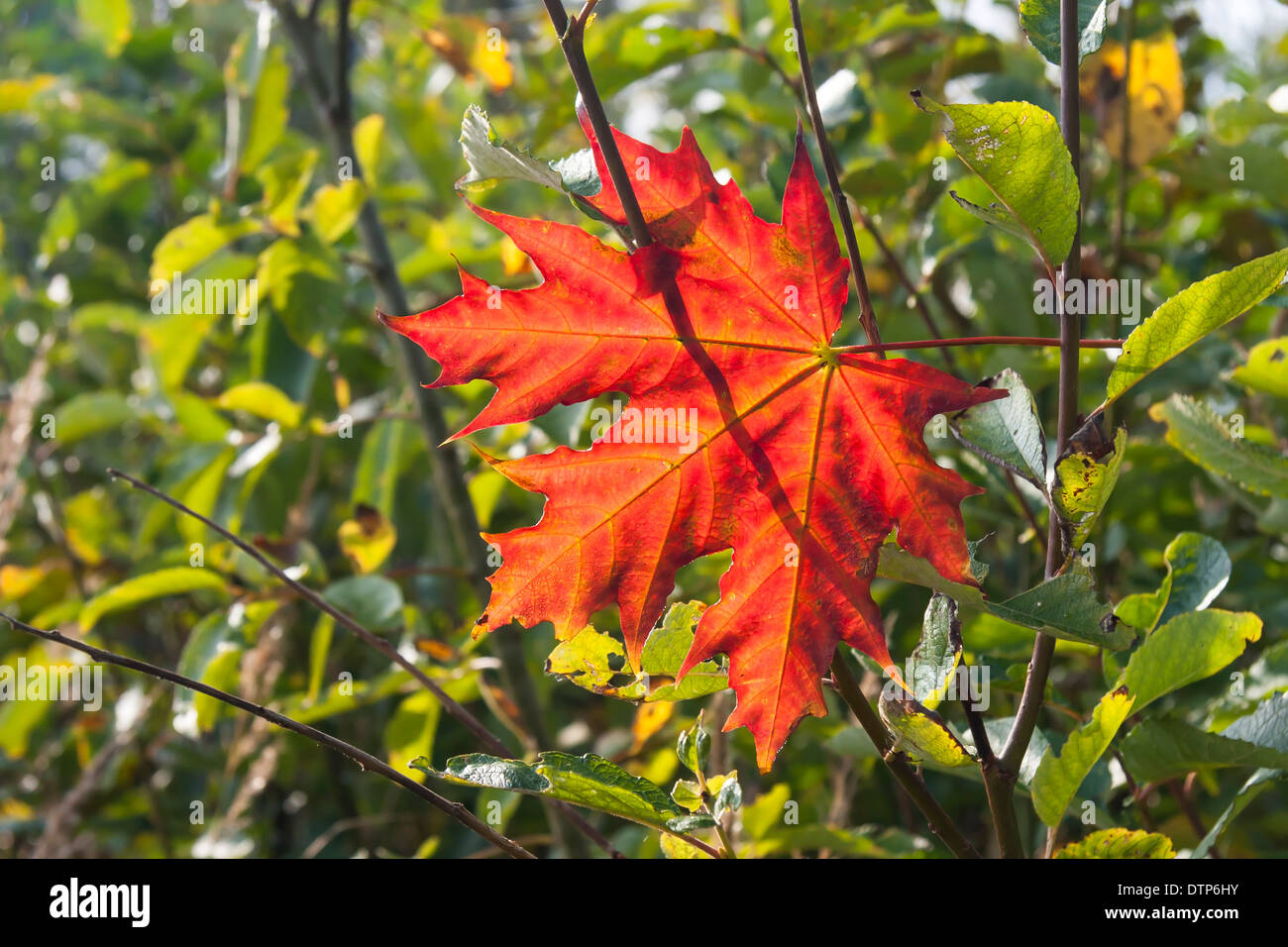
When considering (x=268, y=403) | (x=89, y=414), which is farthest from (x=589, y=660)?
(x=89, y=414)

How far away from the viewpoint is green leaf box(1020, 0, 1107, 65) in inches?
19.3

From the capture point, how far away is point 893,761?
50 cm

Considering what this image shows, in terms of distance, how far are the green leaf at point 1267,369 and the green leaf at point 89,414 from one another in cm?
135

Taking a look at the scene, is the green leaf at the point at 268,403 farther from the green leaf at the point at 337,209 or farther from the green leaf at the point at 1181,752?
the green leaf at the point at 1181,752

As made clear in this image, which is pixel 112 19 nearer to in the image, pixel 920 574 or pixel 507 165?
pixel 507 165

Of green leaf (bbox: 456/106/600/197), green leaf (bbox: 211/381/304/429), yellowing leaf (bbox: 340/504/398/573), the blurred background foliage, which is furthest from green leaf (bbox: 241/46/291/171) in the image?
green leaf (bbox: 456/106/600/197)

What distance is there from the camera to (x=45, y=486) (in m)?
1.71

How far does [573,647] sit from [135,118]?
142 centimetres

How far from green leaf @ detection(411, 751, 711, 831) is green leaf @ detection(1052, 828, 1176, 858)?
0.65 feet

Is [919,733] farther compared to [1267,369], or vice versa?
[1267,369]

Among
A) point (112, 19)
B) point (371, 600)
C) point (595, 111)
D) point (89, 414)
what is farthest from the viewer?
point (112, 19)

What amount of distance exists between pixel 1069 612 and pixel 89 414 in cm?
136
